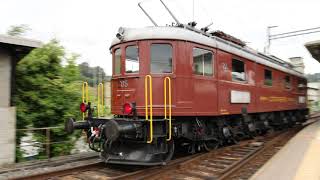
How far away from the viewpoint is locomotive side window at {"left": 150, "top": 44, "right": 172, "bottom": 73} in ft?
29.8

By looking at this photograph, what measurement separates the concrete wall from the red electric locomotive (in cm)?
140

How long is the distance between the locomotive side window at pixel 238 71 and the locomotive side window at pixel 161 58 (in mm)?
3103

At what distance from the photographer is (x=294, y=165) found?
8336 millimetres

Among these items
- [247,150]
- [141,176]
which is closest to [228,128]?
[247,150]

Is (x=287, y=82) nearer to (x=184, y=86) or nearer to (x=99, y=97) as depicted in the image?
(x=184, y=86)

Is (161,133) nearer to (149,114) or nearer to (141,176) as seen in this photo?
(149,114)

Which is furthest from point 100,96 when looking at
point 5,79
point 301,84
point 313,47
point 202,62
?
point 301,84

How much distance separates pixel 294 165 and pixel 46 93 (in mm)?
6711

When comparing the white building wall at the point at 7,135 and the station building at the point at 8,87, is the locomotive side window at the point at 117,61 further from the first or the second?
the white building wall at the point at 7,135

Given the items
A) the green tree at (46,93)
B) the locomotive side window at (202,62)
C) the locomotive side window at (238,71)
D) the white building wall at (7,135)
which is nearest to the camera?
the white building wall at (7,135)

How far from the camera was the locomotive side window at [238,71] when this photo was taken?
38.0ft

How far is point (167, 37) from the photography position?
909 cm

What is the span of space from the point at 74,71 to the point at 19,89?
193 centimetres

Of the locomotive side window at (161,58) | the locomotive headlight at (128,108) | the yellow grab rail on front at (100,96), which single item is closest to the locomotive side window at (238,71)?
the locomotive side window at (161,58)
